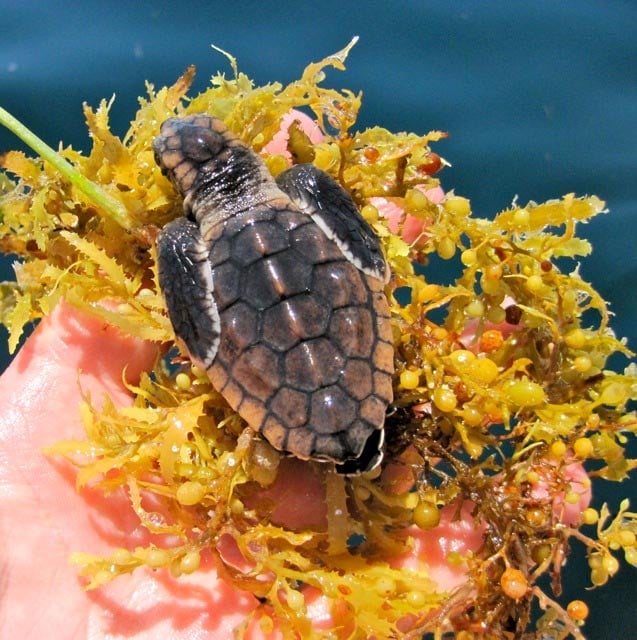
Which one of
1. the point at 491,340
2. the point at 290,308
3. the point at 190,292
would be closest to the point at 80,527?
the point at 190,292

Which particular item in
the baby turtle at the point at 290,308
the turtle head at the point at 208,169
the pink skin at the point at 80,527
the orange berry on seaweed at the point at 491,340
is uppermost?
the turtle head at the point at 208,169

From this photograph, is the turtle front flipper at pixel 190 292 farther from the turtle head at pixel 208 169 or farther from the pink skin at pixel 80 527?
the pink skin at pixel 80 527

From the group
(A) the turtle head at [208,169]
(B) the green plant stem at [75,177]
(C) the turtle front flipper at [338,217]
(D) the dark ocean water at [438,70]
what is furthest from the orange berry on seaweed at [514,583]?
(D) the dark ocean water at [438,70]

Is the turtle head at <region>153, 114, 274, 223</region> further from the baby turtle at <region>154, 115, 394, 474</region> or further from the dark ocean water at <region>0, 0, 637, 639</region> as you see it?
the dark ocean water at <region>0, 0, 637, 639</region>

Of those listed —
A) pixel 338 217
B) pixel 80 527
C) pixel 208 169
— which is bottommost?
pixel 80 527

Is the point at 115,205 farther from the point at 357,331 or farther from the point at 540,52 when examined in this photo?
the point at 540,52

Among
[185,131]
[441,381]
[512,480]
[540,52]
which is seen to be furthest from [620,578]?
[540,52]

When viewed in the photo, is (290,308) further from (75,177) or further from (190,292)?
(75,177)
